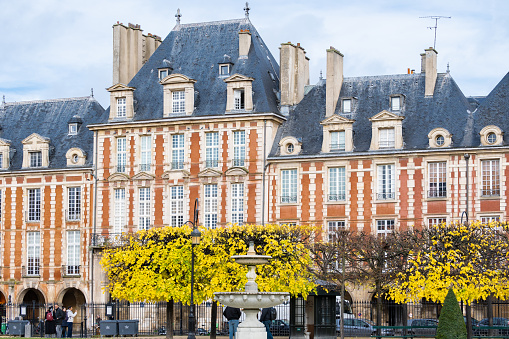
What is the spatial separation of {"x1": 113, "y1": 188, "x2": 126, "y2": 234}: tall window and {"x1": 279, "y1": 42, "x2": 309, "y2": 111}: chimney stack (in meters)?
8.96

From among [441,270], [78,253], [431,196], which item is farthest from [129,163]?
[441,270]

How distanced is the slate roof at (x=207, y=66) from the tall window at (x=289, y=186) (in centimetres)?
317

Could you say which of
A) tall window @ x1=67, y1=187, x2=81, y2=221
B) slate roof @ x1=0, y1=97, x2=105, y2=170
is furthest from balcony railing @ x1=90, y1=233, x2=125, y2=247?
slate roof @ x1=0, y1=97, x2=105, y2=170

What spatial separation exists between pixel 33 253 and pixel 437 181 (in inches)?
817

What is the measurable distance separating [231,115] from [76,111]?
10.8 meters

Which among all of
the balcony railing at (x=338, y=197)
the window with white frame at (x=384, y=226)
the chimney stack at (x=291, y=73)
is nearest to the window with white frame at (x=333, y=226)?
the balcony railing at (x=338, y=197)

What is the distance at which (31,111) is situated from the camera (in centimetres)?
6069

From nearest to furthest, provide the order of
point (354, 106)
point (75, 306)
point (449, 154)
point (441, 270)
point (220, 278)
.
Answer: point (441, 270)
point (220, 278)
point (449, 154)
point (354, 106)
point (75, 306)

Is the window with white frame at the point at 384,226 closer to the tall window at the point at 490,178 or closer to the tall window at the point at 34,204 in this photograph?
the tall window at the point at 490,178

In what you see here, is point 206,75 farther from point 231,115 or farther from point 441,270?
point 441,270

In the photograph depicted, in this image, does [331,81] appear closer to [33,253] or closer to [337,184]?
[337,184]

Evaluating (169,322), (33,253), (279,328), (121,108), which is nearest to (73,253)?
(33,253)

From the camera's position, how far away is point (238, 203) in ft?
173

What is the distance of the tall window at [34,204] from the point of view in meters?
56.9
